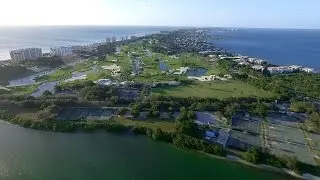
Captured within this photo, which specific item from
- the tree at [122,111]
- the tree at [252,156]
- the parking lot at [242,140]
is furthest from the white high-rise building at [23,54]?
the tree at [252,156]

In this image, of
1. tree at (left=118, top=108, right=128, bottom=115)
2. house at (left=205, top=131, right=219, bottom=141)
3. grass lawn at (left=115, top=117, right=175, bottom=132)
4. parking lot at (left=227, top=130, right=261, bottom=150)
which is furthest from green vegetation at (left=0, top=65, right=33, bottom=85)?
parking lot at (left=227, top=130, right=261, bottom=150)

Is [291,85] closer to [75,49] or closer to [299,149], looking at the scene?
[299,149]

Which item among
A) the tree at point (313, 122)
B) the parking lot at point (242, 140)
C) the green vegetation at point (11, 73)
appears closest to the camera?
the parking lot at point (242, 140)

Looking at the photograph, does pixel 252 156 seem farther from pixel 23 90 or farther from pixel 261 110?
pixel 23 90

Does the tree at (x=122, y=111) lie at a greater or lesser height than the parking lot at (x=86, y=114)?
greater

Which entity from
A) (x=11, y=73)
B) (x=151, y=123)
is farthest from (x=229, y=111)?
(x=11, y=73)

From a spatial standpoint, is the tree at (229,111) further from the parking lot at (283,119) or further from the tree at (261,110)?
the parking lot at (283,119)

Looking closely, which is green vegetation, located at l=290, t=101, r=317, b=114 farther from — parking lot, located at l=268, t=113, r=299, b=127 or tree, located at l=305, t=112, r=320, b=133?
tree, located at l=305, t=112, r=320, b=133
